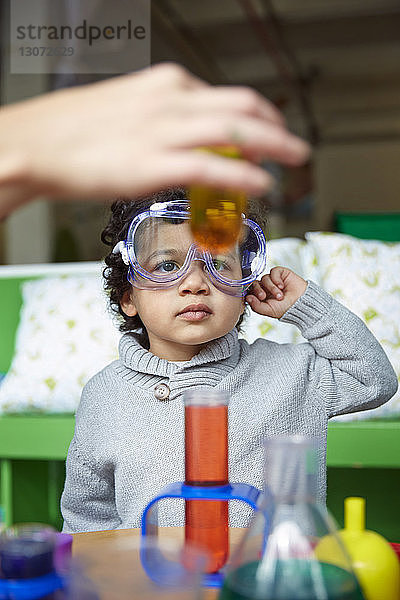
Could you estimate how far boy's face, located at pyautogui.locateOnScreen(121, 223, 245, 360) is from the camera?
1.18m

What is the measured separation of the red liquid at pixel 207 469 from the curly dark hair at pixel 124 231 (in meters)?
0.54

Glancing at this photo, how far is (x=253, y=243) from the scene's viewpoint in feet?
3.86

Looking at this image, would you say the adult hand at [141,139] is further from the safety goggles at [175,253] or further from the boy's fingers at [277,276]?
the boy's fingers at [277,276]

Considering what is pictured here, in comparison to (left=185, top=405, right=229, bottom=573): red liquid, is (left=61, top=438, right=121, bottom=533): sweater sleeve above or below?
below

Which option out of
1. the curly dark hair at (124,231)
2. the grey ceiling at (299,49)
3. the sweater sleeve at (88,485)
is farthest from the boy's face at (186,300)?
the grey ceiling at (299,49)

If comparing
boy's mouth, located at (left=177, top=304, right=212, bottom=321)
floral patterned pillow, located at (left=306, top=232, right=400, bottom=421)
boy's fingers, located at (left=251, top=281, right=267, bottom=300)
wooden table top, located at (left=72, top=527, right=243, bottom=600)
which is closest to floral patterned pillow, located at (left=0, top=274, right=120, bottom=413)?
floral patterned pillow, located at (left=306, top=232, right=400, bottom=421)

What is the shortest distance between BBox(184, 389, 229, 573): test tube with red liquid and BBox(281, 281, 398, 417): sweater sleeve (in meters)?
0.52

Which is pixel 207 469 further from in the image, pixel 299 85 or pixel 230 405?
pixel 299 85

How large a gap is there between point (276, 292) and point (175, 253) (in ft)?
0.78

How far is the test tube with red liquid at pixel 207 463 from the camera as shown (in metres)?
0.79

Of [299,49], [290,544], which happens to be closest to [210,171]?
[290,544]

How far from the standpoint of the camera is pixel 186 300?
118 cm

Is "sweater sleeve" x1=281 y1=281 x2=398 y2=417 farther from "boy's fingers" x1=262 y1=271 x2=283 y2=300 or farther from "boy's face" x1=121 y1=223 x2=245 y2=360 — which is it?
"boy's face" x1=121 y1=223 x2=245 y2=360

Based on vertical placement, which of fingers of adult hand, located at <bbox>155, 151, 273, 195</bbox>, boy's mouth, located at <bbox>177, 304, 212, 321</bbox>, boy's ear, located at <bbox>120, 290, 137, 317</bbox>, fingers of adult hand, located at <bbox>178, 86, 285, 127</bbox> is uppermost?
fingers of adult hand, located at <bbox>178, 86, 285, 127</bbox>
